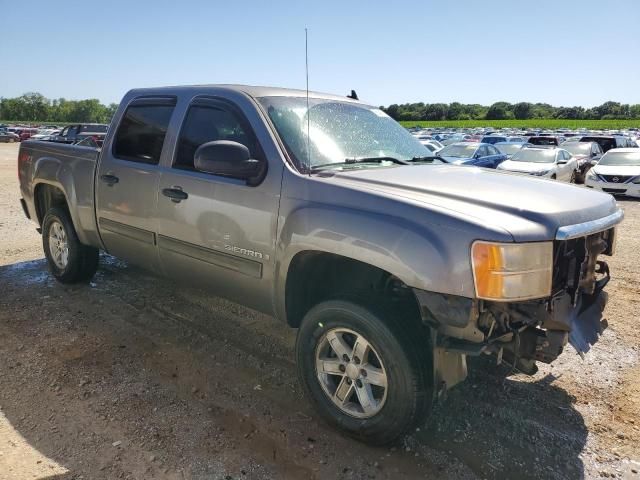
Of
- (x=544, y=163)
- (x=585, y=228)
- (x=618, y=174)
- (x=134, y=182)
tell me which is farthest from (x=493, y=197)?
(x=544, y=163)

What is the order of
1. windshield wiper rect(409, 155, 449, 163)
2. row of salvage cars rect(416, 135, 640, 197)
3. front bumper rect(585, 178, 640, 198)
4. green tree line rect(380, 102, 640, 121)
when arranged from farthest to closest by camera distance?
green tree line rect(380, 102, 640, 121), row of salvage cars rect(416, 135, 640, 197), front bumper rect(585, 178, 640, 198), windshield wiper rect(409, 155, 449, 163)

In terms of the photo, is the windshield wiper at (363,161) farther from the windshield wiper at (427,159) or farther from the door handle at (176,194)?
the door handle at (176,194)

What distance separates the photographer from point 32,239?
289 inches

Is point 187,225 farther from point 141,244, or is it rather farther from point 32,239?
point 32,239

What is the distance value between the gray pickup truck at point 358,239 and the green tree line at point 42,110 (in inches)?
5403

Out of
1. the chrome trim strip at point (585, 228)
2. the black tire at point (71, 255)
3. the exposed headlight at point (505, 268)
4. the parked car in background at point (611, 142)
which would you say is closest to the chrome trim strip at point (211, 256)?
the exposed headlight at point (505, 268)

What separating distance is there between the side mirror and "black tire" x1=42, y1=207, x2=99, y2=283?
2.57 m

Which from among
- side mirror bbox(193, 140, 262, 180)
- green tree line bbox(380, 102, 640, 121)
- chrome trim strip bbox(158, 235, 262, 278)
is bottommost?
chrome trim strip bbox(158, 235, 262, 278)

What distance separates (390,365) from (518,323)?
68cm

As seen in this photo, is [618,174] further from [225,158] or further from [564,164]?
[225,158]

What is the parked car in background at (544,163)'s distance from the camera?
13.9 metres

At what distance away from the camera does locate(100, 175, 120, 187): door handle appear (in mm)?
4191

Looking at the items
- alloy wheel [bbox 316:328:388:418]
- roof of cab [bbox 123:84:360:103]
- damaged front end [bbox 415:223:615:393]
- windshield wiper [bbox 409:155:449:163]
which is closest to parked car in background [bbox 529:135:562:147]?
windshield wiper [bbox 409:155:449:163]

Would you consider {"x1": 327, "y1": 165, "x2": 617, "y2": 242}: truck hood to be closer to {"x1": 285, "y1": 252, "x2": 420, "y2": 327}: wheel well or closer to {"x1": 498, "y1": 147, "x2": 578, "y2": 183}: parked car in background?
{"x1": 285, "y1": 252, "x2": 420, "y2": 327}: wheel well
